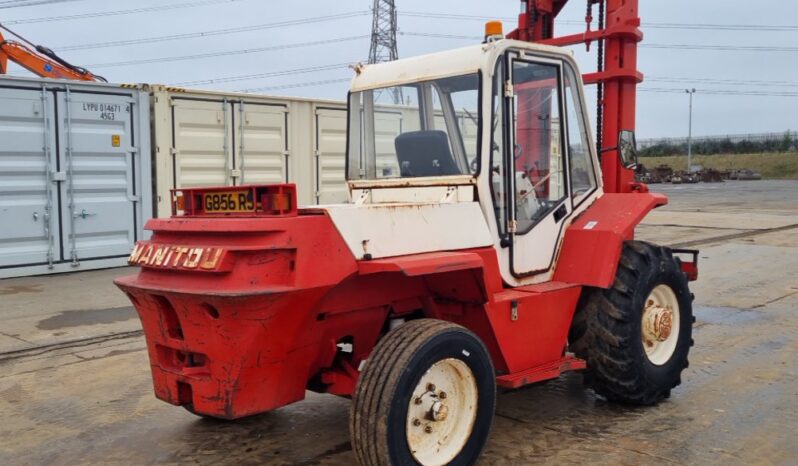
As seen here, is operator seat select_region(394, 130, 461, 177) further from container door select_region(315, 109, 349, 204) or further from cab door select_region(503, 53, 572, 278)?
container door select_region(315, 109, 349, 204)

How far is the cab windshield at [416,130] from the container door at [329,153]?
7.83 m

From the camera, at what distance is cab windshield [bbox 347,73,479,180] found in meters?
4.47

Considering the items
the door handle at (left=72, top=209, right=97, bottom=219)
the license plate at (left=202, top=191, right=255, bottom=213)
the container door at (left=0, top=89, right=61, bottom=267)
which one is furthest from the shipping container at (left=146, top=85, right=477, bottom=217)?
the license plate at (left=202, top=191, right=255, bottom=213)

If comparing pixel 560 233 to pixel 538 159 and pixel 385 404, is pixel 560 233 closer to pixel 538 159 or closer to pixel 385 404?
pixel 538 159

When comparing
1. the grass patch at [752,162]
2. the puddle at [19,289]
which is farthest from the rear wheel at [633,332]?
the grass patch at [752,162]

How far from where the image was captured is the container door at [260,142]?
1191cm

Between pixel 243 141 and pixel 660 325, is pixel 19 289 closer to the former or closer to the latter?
pixel 243 141

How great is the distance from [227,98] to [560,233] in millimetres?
8110

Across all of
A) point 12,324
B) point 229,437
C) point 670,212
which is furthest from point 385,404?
point 670,212

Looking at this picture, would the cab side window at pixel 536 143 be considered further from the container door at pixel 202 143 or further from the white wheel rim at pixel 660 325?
the container door at pixel 202 143

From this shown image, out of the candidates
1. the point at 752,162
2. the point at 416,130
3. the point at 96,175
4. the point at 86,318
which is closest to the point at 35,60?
the point at 96,175

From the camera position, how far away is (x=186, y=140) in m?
11.5

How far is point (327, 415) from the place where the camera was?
4.84m

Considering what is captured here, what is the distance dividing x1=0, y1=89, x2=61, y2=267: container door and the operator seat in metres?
7.37
